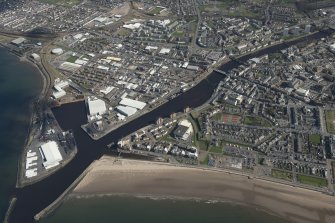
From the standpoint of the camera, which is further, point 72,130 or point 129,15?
point 129,15

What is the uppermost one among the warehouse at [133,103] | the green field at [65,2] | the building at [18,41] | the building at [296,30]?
the green field at [65,2]

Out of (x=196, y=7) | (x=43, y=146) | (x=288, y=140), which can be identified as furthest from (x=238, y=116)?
(x=196, y=7)

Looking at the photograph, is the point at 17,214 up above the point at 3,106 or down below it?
below

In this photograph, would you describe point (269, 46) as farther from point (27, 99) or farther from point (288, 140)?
point (27, 99)

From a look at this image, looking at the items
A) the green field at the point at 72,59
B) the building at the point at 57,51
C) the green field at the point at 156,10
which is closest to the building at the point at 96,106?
the green field at the point at 72,59

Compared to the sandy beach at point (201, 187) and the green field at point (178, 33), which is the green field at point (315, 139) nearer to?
the sandy beach at point (201, 187)

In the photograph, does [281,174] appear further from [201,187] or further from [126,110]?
[126,110]
